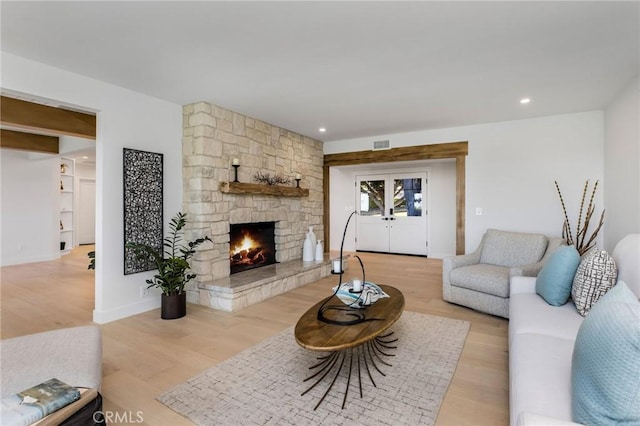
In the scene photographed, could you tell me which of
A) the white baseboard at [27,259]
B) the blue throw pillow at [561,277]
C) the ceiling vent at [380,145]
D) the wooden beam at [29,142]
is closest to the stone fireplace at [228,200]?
the ceiling vent at [380,145]

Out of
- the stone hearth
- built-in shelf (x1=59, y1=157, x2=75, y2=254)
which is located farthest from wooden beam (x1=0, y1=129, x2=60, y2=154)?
the stone hearth

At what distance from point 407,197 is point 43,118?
6529 mm

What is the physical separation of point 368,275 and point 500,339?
8.78 ft

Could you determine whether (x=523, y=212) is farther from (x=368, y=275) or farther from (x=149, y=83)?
(x=149, y=83)

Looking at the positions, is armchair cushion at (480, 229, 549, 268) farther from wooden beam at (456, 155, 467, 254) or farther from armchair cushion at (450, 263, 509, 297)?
wooden beam at (456, 155, 467, 254)

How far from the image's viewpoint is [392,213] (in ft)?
24.7

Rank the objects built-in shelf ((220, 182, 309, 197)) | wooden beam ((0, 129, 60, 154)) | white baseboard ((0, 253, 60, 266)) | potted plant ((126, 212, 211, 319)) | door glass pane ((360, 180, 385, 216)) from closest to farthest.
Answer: potted plant ((126, 212, 211, 319)) → built-in shelf ((220, 182, 309, 197)) → wooden beam ((0, 129, 60, 154)) → white baseboard ((0, 253, 60, 266)) → door glass pane ((360, 180, 385, 216))

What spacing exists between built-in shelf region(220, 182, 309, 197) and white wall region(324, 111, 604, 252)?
2.28 meters

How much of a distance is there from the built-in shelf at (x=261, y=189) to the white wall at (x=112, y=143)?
70 centimetres

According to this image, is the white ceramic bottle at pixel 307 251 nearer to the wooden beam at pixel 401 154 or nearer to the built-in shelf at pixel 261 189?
the built-in shelf at pixel 261 189

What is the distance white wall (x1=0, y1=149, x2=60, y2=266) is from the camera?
20.5 ft

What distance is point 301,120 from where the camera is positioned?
452cm

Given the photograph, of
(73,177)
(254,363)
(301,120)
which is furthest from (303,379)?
(73,177)

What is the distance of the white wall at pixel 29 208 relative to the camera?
624cm
